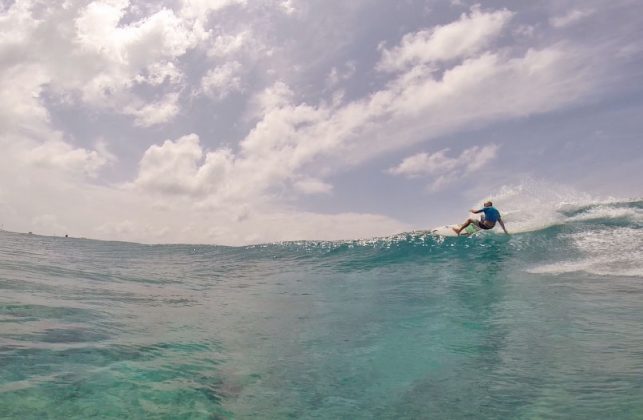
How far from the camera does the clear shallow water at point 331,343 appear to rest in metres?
5.61

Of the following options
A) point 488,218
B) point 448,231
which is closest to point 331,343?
point 488,218

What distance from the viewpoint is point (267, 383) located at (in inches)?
260

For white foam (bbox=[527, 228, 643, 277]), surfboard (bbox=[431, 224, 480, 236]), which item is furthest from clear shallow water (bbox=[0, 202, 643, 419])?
surfboard (bbox=[431, 224, 480, 236])

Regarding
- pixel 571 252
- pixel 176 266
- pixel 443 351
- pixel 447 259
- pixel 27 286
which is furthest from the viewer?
pixel 176 266

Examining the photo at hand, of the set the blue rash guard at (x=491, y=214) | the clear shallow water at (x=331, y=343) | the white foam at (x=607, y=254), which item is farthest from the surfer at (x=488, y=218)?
the clear shallow water at (x=331, y=343)

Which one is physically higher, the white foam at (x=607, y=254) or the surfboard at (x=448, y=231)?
the surfboard at (x=448, y=231)

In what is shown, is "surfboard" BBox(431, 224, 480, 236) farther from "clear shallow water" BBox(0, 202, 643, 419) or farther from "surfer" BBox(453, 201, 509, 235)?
"clear shallow water" BBox(0, 202, 643, 419)

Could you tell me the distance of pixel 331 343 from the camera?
8.55m

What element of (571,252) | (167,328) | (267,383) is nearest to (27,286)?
(167,328)

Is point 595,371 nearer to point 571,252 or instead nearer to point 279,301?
point 279,301

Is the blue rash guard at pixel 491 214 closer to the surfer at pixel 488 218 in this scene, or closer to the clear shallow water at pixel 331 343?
the surfer at pixel 488 218

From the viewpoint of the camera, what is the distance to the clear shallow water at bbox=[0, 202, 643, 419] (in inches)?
221

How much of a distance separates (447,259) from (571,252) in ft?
18.2

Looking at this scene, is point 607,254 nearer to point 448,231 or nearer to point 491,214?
point 491,214
